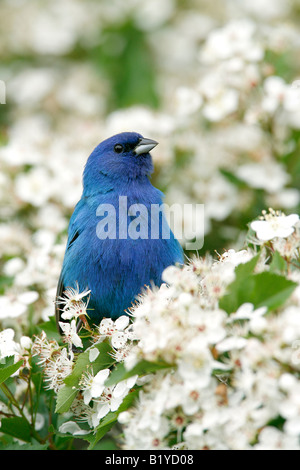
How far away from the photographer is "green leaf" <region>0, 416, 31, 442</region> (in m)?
2.99

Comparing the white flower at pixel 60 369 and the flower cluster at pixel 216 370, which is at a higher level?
the flower cluster at pixel 216 370

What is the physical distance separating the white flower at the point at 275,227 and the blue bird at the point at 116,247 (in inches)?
36.8

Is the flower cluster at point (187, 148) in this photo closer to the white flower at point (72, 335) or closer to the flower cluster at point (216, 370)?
the white flower at point (72, 335)

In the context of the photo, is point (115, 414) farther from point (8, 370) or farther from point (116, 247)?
point (116, 247)

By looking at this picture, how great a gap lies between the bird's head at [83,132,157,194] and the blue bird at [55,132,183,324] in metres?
0.02

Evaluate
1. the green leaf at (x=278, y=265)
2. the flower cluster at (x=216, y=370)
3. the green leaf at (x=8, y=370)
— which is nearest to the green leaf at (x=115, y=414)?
the flower cluster at (x=216, y=370)

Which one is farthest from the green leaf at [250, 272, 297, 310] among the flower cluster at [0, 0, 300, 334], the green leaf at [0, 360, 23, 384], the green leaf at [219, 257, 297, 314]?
the flower cluster at [0, 0, 300, 334]

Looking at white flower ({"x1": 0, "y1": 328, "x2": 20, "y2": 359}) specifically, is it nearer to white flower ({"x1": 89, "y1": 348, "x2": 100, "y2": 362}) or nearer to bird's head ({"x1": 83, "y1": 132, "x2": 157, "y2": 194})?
white flower ({"x1": 89, "y1": 348, "x2": 100, "y2": 362})

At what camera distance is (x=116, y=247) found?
360cm

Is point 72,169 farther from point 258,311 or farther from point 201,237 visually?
point 258,311

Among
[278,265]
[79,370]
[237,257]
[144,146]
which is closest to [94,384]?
[79,370]

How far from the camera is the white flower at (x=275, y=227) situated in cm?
262

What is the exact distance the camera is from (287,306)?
2.16 metres

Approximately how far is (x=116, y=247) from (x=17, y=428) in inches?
44.4
